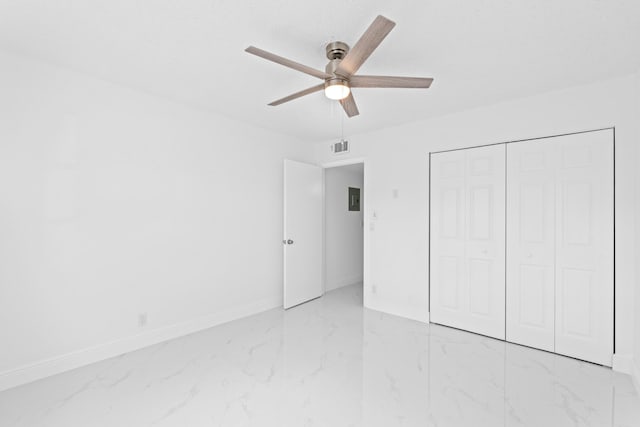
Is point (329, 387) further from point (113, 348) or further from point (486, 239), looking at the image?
point (486, 239)

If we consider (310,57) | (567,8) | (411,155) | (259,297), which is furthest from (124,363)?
(567,8)

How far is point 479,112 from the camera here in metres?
3.37

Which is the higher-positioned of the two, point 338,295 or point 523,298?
point 523,298

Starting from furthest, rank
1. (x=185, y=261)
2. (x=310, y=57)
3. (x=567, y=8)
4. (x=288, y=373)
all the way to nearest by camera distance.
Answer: (x=185, y=261), (x=288, y=373), (x=310, y=57), (x=567, y=8)

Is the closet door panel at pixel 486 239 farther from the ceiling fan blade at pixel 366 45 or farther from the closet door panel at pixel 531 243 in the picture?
the ceiling fan blade at pixel 366 45

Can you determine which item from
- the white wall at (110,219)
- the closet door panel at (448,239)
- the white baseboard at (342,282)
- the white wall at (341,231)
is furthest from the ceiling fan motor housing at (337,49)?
the white baseboard at (342,282)

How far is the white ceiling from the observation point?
179cm

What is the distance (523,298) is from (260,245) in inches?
114

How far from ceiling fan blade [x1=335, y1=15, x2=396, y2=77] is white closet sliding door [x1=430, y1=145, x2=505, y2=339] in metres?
2.08

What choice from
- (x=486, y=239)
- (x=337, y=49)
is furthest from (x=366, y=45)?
(x=486, y=239)

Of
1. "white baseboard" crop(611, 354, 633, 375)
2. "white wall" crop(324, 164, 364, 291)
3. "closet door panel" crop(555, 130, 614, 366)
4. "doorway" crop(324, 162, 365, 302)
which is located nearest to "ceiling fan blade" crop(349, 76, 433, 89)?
"closet door panel" crop(555, 130, 614, 366)

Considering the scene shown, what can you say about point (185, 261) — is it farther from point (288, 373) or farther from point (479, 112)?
point (479, 112)

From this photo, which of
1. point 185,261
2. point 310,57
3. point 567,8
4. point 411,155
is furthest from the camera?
point 411,155

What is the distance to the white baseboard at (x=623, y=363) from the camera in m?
2.58
